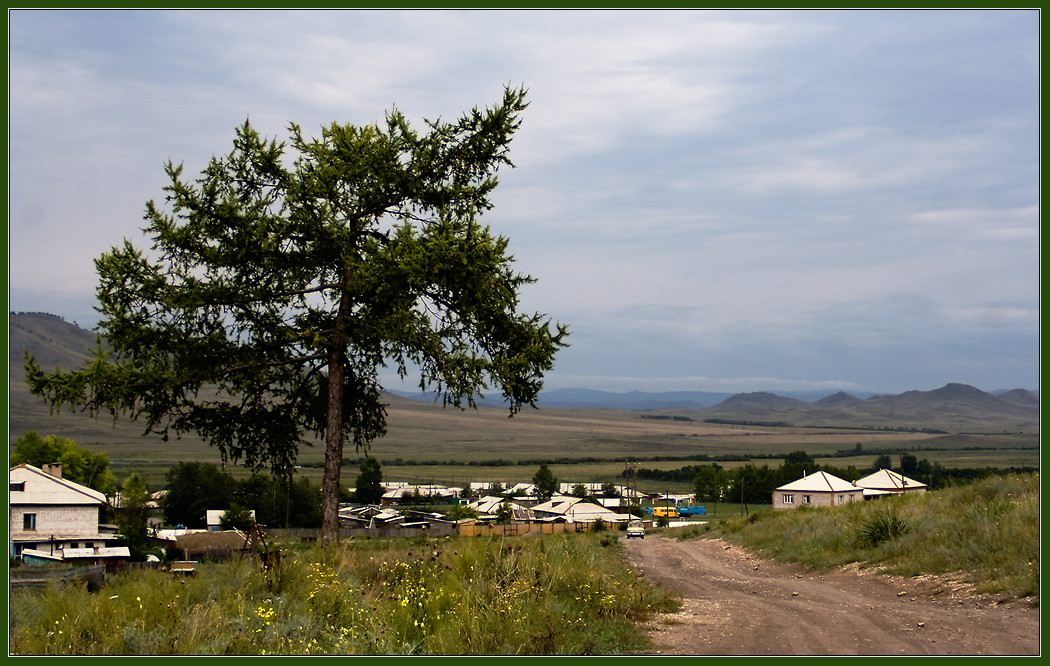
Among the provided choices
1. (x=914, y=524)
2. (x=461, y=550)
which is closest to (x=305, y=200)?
(x=461, y=550)

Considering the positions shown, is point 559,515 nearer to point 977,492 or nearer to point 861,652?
point 977,492

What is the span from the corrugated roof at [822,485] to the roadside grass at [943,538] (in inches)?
2871

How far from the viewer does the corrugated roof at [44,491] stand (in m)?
61.1

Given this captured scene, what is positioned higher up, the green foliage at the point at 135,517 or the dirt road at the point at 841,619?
the dirt road at the point at 841,619

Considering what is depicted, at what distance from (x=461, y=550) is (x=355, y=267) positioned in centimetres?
645

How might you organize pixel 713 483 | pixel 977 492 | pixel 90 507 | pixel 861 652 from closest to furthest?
pixel 861 652 < pixel 977 492 < pixel 90 507 < pixel 713 483

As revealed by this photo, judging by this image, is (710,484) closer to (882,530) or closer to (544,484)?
(544,484)

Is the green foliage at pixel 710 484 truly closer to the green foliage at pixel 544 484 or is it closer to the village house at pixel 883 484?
the green foliage at pixel 544 484

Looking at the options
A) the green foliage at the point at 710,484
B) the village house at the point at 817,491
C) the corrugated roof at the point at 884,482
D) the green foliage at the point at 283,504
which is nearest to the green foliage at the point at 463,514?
the green foliage at the point at 283,504

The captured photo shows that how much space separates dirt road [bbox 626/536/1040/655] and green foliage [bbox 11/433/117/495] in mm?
84726

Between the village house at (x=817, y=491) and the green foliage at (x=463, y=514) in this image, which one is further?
the green foliage at (x=463, y=514)

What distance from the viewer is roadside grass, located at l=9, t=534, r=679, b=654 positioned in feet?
37.0

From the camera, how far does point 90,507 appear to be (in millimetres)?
61812

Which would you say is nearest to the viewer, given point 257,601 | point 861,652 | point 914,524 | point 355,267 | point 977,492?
point 861,652
